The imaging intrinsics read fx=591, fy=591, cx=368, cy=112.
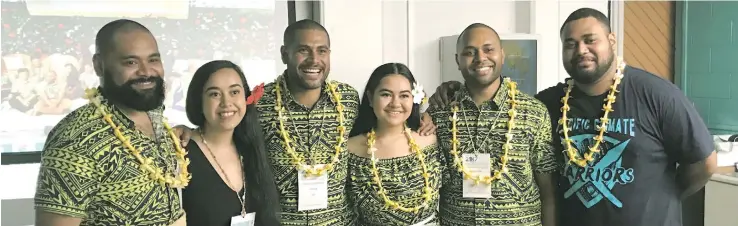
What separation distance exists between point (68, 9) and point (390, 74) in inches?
90.1

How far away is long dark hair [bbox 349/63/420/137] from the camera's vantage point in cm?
248

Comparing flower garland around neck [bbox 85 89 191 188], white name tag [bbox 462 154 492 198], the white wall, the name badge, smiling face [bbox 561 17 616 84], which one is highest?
the white wall

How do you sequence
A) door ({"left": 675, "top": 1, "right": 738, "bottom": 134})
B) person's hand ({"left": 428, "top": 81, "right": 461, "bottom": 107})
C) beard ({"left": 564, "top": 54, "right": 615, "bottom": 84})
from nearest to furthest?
beard ({"left": 564, "top": 54, "right": 615, "bottom": 84}) → person's hand ({"left": 428, "top": 81, "right": 461, "bottom": 107}) → door ({"left": 675, "top": 1, "right": 738, "bottom": 134})

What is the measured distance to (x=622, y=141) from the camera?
2.48 meters

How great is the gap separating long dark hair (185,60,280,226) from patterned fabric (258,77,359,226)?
101mm

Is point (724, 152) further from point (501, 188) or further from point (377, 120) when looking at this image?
point (377, 120)

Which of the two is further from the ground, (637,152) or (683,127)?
(683,127)

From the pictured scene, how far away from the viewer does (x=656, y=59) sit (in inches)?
202

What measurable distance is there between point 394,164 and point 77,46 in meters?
2.34

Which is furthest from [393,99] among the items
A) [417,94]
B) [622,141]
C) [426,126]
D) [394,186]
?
[622,141]

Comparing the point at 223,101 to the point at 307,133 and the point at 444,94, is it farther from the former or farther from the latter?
the point at 444,94

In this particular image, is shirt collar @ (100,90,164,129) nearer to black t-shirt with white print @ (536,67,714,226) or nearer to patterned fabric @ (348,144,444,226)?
patterned fabric @ (348,144,444,226)

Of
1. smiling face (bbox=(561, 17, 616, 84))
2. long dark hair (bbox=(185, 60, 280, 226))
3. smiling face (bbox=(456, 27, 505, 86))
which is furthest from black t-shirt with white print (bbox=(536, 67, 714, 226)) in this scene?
long dark hair (bbox=(185, 60, 280, 226))

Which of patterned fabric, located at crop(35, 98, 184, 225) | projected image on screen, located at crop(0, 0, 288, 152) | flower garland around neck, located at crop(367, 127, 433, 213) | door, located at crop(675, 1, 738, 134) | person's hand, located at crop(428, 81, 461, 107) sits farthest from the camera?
door, located at crop(675, 1, 738, 134)
